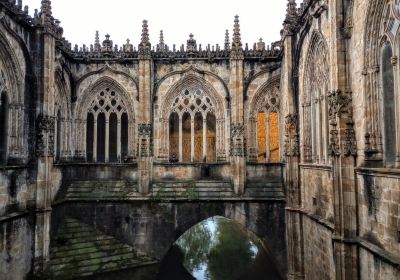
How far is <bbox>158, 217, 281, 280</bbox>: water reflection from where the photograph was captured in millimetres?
17406

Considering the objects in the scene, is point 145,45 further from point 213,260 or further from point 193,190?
point 213,260

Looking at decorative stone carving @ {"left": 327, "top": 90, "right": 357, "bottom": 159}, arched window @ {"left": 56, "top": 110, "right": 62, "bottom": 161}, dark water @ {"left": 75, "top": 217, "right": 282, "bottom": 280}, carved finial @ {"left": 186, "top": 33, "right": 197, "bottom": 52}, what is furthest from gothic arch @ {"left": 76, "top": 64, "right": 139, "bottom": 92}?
decorative stone carving @ {"left": 327, "top": 90, "right": 357, "bottom": 159}

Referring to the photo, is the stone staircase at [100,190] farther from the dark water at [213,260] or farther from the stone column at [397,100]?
the stone column at [397,100]

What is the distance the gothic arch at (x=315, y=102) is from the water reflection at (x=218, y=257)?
6.43 metres

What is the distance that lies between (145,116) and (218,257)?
9.87 meters

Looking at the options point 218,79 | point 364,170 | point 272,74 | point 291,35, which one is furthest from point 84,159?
point 364,170

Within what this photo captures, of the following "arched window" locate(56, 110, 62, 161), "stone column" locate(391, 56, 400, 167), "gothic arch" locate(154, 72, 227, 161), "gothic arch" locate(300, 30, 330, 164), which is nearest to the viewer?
"stone column" locate(391, 56, 400, 167)

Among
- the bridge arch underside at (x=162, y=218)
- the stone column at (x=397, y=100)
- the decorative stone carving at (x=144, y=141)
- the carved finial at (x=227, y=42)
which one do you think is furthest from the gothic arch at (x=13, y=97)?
the stone column at (x=397, y=100)

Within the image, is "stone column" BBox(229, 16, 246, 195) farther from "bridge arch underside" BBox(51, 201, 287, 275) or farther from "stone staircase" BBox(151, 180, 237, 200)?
"bridge arch underside" BBox(51, 201, 287, 275)

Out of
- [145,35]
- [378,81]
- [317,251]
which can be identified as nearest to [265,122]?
[145,35]

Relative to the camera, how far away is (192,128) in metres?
17.6

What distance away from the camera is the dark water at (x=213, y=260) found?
51.6 feet

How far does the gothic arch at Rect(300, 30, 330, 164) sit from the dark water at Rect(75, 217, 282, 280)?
247 inches

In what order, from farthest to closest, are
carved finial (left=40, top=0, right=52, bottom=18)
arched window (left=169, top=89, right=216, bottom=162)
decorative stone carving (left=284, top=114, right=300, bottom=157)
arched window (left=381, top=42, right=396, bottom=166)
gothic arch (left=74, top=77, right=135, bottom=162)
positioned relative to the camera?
arched window (left=169, top=89, right=216, bottom=162)
gothic arch (left=74, top=77, right=135, bottom=162)
decorative stone carving (left=284, top=114, right=300, bottom=157)
carved finial (left=40, top=0, right=52, bottom=18)
arched window (left=381, top=42, right=396, bottom=166)
